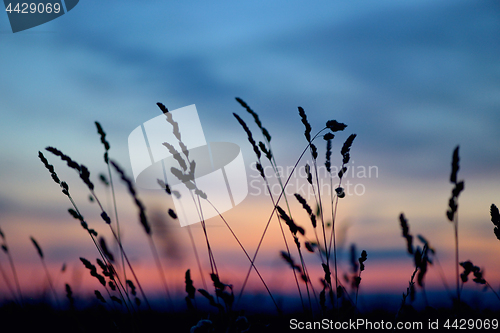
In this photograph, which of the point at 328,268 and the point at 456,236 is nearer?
the point at 456,236

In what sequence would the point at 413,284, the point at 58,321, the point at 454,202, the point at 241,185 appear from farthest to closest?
1. the point at 241,185
2. the point at 58,321
3. the point at 413,284
4. the point at 454,202

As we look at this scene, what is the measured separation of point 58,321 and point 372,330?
218 cm

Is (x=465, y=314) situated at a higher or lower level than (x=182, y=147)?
lower

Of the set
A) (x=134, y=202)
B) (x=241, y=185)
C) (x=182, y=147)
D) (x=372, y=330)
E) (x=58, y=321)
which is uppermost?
(x=182, y=147)

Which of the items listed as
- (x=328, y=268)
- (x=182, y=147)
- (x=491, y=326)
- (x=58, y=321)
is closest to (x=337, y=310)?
(x=328, y=268)

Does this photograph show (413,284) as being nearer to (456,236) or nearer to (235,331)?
(456,236)

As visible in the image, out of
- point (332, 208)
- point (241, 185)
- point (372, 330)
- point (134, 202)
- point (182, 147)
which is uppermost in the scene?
point (182, 147)

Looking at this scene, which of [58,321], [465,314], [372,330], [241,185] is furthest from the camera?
[241,185]

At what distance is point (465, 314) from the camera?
5.51 ft

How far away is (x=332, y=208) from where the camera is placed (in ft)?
6.31

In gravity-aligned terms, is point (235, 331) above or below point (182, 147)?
below

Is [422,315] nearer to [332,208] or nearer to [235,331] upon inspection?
[332,208]

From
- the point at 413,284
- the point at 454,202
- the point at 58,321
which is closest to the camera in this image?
the point at 454,202

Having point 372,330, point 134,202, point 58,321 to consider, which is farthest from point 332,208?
point 58,321
